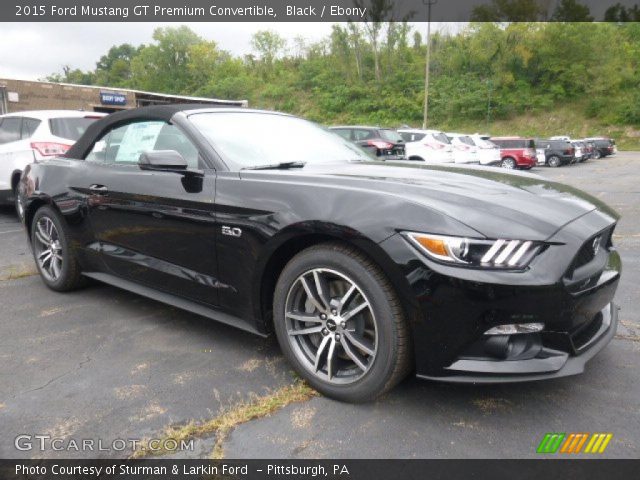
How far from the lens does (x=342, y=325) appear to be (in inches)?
92.7

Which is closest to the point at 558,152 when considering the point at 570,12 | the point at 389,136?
the point at 389,136

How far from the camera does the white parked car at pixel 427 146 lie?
53.5 feet

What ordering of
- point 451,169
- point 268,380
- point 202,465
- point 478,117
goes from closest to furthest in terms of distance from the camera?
point 202,465, point 268,380, point 451,169, point 478,117

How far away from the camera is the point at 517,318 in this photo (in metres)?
1.98

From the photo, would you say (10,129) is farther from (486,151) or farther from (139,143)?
(486,151)

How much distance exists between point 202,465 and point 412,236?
49.4 inches

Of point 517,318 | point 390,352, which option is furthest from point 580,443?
point 390,352

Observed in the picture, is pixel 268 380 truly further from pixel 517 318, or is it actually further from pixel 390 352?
pixel 517 318

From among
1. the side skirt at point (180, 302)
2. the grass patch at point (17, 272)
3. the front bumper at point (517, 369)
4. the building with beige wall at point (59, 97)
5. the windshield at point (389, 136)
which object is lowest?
the grass patch at point (17, 272)

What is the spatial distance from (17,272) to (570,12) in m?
57.4

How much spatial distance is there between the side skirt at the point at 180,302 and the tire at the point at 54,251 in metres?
0.23

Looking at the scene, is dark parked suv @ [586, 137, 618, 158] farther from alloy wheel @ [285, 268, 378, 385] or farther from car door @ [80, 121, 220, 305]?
alloy wheel @ [285, 268, 378, 385]

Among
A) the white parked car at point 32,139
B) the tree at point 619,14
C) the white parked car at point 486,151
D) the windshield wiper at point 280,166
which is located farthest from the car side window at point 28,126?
the tree at point 619,14

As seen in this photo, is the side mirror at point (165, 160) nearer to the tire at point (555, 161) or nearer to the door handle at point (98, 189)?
the door handle at point (98, 189)
